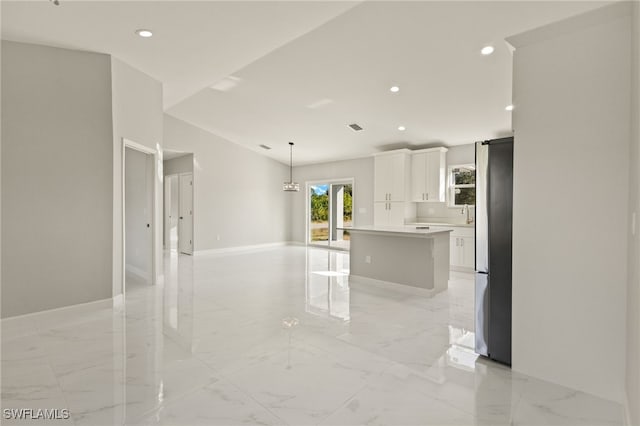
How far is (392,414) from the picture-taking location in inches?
76.1

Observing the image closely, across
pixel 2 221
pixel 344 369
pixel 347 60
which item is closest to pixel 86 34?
pixel 2 221

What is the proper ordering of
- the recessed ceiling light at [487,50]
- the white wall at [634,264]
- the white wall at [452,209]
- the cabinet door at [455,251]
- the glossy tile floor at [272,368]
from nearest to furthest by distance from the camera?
1. the white wall at [634,264]
2. the glossy tile floor at [272,368]
3. the recessed ceiling light at [487,50]
4. the cabinet door at [455,251]
5. the white wall at [452,209]

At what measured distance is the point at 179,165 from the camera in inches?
346

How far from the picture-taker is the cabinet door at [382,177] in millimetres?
7602

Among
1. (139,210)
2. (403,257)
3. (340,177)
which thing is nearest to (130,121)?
(139,210)

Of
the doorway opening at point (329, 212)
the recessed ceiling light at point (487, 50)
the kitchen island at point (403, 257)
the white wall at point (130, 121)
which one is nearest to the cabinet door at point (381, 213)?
the doorway opening at point (329, 212)

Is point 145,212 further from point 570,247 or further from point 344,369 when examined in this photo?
point 570,247

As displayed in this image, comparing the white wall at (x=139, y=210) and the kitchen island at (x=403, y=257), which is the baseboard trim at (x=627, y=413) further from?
the white wall at (x=139, y=210)

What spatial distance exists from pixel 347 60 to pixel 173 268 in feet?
16.4

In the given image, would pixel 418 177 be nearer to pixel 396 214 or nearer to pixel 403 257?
pixel 396 214

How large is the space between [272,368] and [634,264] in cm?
228

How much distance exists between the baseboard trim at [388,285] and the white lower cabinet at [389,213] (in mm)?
2388

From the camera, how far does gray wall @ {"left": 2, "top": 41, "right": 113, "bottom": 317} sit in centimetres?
341

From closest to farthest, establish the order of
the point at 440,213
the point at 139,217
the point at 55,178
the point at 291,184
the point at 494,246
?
the point at 494,246
the point at 55,178
the point at 139,217
the point at 440,213
the point at 291,184
